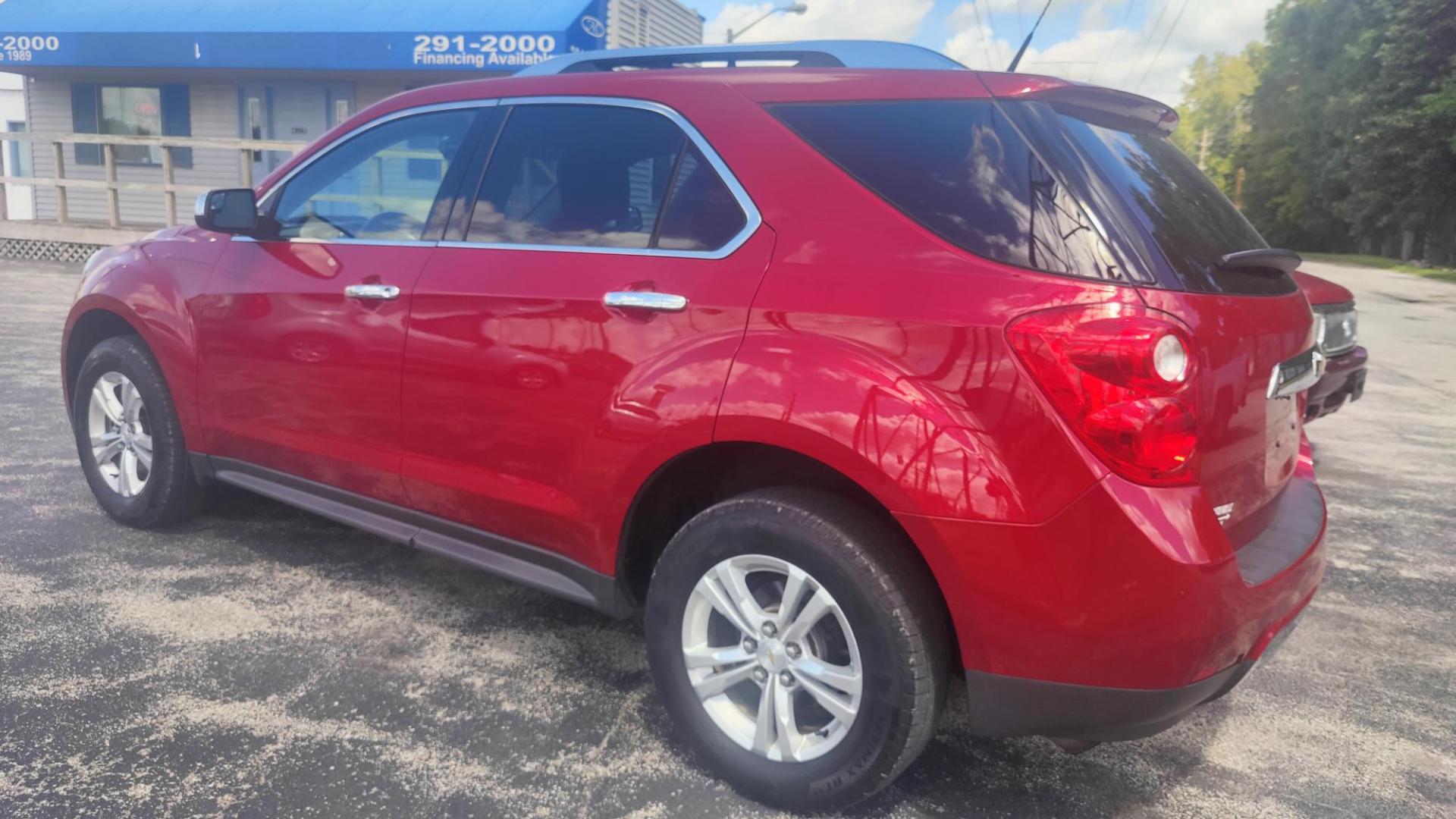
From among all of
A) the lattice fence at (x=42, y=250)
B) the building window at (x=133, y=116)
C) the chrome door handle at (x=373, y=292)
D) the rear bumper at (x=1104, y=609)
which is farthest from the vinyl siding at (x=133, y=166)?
the rear bumper at (x=1104, y=609)

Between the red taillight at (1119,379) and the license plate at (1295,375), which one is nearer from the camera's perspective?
the red taillight at (1119,379)

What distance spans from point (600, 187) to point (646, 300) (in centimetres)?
49

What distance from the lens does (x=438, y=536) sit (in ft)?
10.7

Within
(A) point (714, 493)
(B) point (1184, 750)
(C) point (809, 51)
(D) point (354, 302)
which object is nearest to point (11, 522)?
(D) point (354, 302)

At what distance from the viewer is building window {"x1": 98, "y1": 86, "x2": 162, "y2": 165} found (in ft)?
64.8

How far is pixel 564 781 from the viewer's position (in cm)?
263

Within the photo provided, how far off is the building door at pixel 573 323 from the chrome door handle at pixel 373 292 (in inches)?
4.4

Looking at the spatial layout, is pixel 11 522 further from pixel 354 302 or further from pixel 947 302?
pixel 947 302

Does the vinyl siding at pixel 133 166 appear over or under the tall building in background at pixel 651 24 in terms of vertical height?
under

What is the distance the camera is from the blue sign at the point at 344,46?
1566 centimetres

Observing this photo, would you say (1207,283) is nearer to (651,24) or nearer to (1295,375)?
(1295,375)

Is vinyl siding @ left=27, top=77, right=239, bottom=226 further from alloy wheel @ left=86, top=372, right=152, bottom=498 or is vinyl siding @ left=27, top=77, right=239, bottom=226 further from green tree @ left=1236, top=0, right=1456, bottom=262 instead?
green tree @ left=1236, top=0, right=1456, bottom=262

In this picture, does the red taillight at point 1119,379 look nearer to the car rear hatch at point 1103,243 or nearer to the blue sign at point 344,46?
the car rear hatch at point 1103,243

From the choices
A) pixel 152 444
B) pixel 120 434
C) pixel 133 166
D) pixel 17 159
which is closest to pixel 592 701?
pixel 152 444
